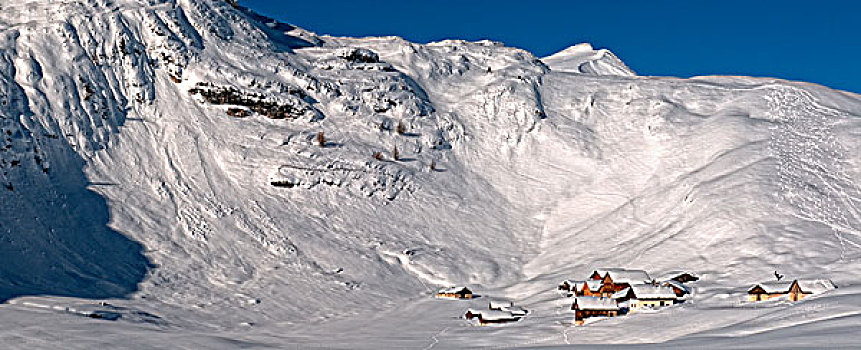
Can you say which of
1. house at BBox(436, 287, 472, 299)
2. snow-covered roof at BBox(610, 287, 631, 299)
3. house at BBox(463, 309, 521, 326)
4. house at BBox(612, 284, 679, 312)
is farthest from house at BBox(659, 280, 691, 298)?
house at BBox(436, 287, 472, 299)

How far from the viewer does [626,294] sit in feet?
178

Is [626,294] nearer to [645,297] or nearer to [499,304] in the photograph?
[645,297]

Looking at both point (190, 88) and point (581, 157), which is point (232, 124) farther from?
point (581, 157)

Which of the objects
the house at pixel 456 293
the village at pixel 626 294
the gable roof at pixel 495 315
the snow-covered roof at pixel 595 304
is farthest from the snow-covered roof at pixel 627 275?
the house at pixel 456 293

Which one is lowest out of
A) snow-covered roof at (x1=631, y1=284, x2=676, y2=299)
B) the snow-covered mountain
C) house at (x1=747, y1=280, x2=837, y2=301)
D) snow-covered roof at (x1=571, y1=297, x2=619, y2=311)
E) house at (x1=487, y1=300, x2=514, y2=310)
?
house at (x1=747, y1=280, x2=837, y2=301)

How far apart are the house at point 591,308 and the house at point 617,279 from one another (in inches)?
111

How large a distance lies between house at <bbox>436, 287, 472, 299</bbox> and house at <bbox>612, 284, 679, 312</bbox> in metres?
12.2

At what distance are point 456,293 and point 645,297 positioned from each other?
15.1 meters

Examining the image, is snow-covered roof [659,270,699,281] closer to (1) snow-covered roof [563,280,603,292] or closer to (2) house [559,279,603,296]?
(1) snow-covered roof [563,280,603,292]

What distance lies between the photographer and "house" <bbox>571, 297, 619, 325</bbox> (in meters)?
50.5

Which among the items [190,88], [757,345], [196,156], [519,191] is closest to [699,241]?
[519,191]

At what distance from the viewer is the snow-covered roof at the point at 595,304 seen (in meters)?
50.7

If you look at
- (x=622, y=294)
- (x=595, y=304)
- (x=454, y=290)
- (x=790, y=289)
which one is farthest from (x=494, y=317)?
(x=790, y=289)

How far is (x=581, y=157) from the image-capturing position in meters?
86.8
